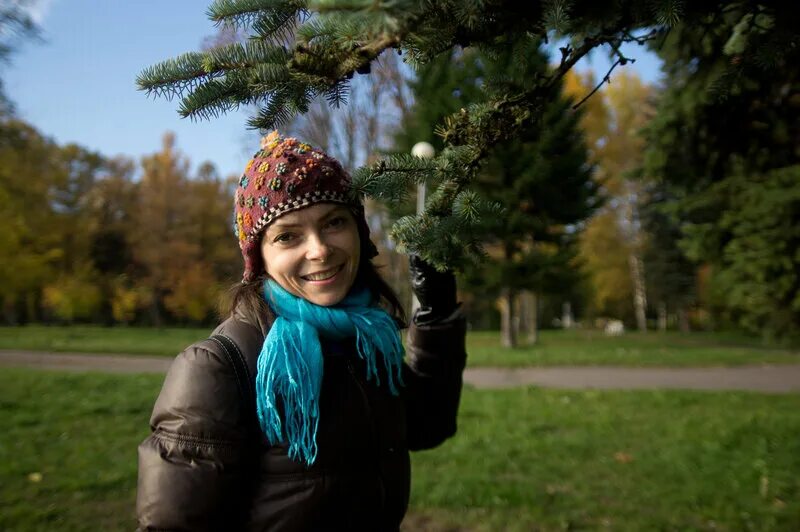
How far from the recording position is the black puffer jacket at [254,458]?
1323 mm

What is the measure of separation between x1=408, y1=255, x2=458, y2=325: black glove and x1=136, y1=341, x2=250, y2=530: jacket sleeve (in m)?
0.77

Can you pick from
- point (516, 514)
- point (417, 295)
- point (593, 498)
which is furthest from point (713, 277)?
point (417, 295)

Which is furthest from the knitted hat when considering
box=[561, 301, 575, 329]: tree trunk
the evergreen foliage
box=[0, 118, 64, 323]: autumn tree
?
box=[561, 301, 575, 329]: tree trunk

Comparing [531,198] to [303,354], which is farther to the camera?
[531,198]

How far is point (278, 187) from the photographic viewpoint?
1539 millimetres

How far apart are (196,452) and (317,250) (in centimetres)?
61

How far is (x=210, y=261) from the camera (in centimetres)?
3070

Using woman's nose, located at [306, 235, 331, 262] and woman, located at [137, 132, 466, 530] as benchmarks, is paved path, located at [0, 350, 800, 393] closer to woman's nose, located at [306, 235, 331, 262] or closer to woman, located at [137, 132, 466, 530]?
woman, located at [137, 132, 466, 530]

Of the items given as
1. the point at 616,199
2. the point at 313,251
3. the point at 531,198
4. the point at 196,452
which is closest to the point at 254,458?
the point at 196,452

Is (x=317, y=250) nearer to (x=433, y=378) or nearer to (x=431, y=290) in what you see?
(x=431, y=290)

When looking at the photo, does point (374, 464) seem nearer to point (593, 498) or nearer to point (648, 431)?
point (593, 498)

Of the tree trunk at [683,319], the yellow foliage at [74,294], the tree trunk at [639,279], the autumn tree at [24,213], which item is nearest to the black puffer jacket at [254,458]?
→ the autumn tree at [24,213]

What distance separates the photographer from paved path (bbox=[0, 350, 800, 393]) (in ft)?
30.2

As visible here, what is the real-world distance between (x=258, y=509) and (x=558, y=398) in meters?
6.95
